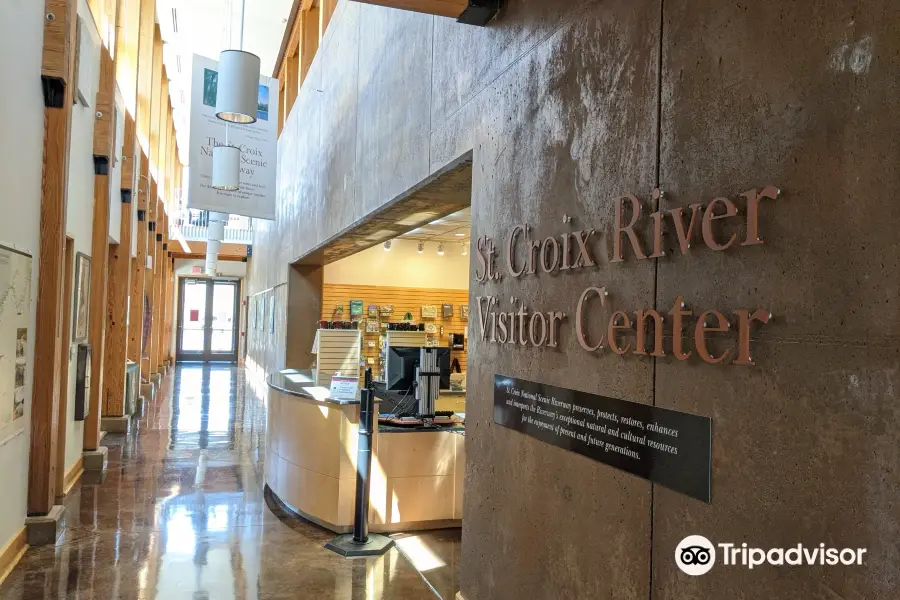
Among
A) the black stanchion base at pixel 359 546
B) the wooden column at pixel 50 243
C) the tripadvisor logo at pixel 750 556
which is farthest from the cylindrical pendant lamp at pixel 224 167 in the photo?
the tripadvisor logo at pixel 750 556

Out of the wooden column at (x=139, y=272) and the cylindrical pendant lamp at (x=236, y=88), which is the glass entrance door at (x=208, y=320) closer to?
the wooden column at (x=139, y=272)

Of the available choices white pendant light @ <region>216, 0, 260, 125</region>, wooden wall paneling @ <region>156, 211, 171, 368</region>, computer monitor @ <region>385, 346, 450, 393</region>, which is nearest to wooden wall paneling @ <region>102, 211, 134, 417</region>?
white pendant light @ <region>216, 0, 260, 125</region>

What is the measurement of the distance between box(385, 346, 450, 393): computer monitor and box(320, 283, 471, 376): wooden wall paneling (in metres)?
6.90

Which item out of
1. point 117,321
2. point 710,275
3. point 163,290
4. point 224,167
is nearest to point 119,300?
point 117,321

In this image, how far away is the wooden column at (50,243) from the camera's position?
473 centimetres

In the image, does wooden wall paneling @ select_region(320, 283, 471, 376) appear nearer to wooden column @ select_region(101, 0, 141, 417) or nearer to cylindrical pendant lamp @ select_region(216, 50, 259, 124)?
wooden column @ select_region(101, 0, 141, 417)

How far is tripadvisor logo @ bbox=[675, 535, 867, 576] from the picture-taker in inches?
57.2

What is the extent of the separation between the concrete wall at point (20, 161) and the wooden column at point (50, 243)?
0.06 m

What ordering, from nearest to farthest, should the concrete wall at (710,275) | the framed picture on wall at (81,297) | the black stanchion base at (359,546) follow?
the concrete wall at (710,275) < the black stanchion base at (359,546) < the framed picture on wall at (81,297)

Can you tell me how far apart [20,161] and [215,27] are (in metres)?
11.4

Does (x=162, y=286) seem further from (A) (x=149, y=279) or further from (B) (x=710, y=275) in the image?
(B) (x=710, y=275)

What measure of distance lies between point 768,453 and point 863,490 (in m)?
0.24

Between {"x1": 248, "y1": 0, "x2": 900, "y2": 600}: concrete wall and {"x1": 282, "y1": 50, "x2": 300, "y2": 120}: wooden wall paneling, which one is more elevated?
{"x1": 282, "y1": 50, "x2": 300, "y2": 120}: wooden wall paneling

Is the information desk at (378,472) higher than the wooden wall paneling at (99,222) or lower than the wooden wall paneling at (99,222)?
lower
